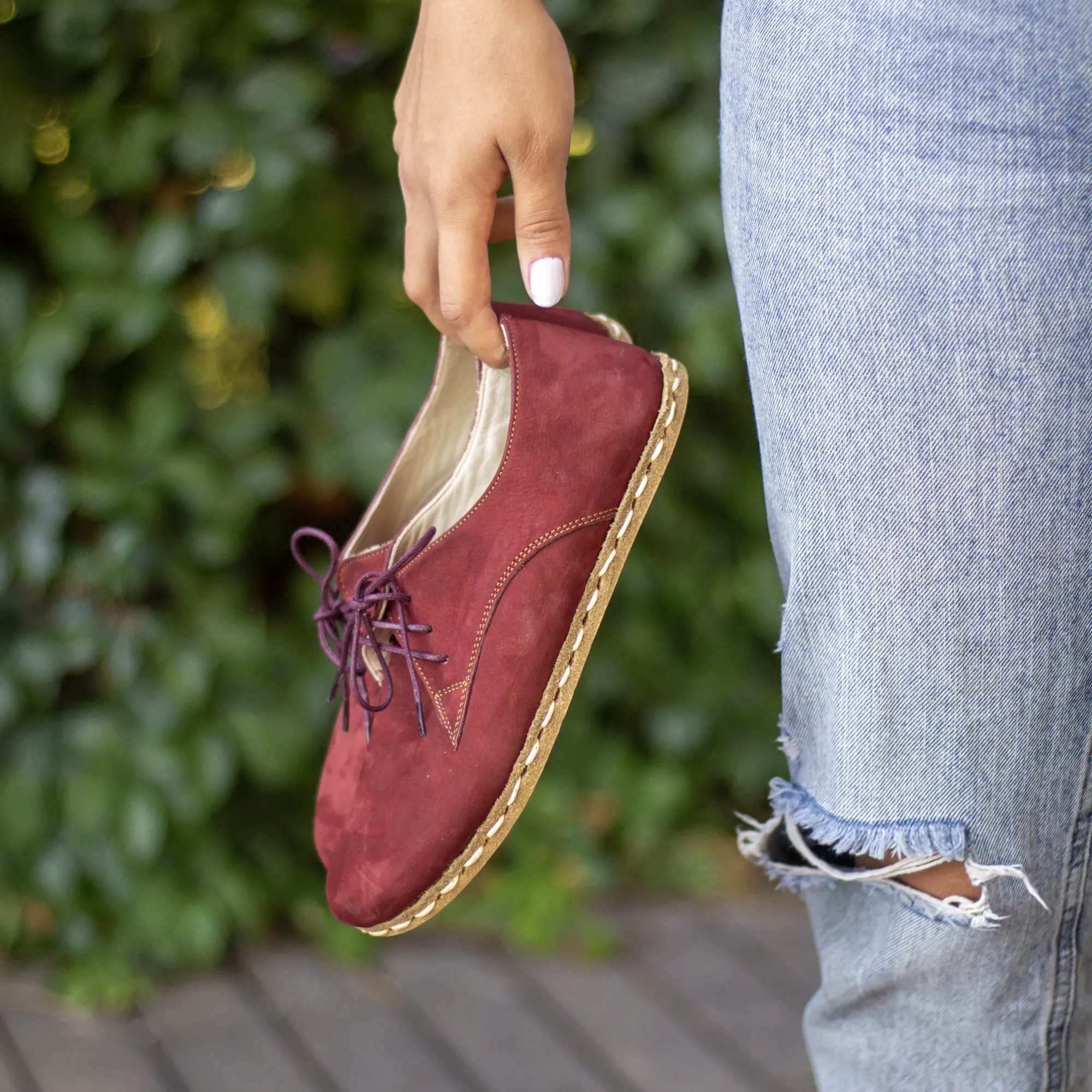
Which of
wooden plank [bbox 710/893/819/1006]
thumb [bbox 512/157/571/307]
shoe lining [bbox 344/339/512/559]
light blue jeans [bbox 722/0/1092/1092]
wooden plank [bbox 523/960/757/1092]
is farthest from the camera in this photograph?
wooden plank [bbox 710/893/819/1006]

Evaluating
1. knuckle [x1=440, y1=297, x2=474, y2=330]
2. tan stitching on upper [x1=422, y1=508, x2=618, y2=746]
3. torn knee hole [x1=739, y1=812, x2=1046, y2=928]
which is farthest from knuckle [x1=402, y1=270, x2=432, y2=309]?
torn knee hole [x1=739, y1=812, x2=1046, y2=928]

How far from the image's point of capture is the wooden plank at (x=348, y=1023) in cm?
206

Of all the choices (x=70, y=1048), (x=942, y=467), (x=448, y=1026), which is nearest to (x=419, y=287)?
(x=942, y=467)

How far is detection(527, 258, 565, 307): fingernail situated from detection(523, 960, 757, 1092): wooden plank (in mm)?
1593

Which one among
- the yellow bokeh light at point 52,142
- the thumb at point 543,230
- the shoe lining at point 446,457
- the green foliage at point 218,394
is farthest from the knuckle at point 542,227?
the yellow bokeh light at point 52,142

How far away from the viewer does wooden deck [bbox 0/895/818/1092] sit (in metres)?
2.06

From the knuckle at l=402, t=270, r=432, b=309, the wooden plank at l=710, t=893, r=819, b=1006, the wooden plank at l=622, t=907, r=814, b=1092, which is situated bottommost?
the wooden plank at l=710, t=893, r=819, b=1006

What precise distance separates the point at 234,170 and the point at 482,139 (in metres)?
1.30

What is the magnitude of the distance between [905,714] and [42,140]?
188cm

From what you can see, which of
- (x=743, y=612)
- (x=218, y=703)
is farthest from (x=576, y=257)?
(x=218, y=703)

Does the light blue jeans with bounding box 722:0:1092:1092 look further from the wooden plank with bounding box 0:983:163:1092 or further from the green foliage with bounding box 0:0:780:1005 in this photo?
the wooden plank with bounding box 0:983:163:1092

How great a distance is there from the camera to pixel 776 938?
2500 mm

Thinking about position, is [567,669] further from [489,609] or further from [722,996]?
[722,996]

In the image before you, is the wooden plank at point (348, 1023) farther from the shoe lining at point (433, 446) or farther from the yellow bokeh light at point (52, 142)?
the yellow bokeh light at point (52, 142)
